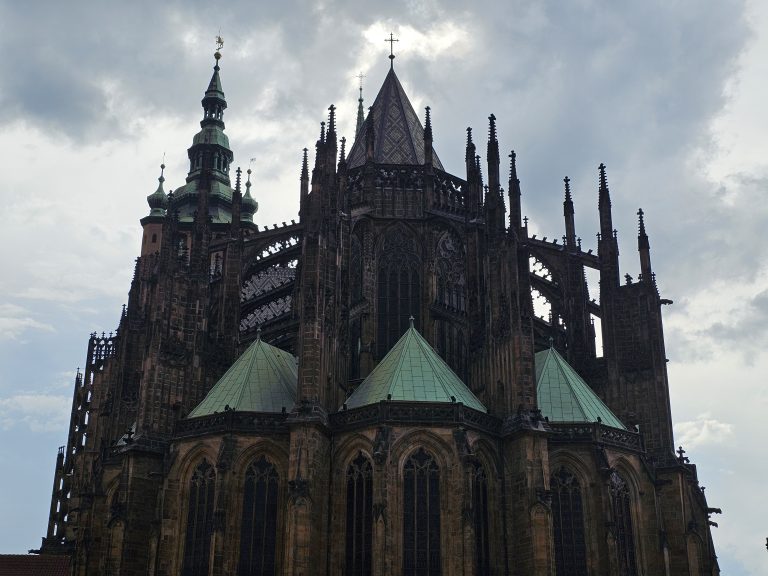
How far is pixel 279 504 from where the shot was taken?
38.1m

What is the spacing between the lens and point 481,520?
3819 cm

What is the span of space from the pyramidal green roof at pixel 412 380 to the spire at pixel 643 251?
10622 mm

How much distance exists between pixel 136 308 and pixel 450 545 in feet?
71.2

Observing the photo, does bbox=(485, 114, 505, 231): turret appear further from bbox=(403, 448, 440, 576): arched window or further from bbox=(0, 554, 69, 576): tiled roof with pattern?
bbox=(0, 554, 69, 576): tiled roof with pattern

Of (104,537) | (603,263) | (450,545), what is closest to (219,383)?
(104,537)

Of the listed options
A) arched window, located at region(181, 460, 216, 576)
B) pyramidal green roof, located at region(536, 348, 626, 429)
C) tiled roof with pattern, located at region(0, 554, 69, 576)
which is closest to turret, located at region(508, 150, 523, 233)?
pyramidal green roof, located at region(536, 348, 626, 429)

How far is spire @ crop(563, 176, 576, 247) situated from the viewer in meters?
51.3

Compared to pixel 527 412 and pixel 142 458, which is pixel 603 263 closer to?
pixel 527 412

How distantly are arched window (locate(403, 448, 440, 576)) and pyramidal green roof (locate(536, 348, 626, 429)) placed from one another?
629cm

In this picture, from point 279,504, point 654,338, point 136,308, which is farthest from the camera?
point 136,308

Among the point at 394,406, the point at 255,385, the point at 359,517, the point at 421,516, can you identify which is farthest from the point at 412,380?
the point at 255,385

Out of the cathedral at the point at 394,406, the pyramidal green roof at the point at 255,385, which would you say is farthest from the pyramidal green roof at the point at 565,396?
the pyramidal green roof at the point at 255,385

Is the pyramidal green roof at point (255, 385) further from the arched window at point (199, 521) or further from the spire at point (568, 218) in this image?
the spire at point (568, 218)

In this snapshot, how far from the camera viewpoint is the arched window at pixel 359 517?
3722 centimetres
